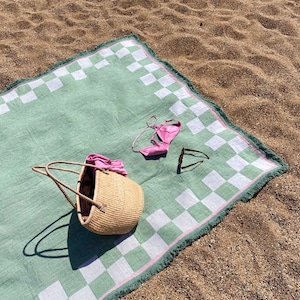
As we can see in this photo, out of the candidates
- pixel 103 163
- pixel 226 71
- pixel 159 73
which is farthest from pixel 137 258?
pixel 226 71

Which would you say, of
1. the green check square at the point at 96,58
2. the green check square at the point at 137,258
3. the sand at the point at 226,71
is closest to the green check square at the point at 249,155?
the sand at the point at 226,71

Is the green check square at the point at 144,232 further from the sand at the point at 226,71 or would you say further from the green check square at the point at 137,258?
the sand at the point at 226,71

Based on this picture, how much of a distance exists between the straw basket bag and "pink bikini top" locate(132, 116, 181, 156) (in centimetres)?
33

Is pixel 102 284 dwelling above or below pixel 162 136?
below

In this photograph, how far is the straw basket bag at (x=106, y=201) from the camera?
1514mm

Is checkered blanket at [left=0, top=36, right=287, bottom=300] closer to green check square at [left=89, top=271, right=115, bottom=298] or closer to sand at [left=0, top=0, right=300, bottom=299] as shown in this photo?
green check square at [left=89, top=271, right=115, bottom=298]

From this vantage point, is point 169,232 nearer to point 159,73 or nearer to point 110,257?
point 110,257

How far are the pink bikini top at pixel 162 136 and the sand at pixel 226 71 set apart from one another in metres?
0.40

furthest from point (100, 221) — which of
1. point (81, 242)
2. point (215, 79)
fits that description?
point (215, 79)

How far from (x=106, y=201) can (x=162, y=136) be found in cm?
66

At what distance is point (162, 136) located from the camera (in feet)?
6.82

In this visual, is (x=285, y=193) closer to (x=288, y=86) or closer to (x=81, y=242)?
(x=288, y=86)

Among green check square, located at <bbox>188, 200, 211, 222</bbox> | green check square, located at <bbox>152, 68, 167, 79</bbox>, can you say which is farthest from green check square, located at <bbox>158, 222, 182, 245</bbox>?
green check square, located at <bbox>152, 68, 167, 79</bbox>

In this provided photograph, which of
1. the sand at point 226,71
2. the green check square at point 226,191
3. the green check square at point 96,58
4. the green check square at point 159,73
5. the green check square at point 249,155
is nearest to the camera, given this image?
the sand at point 226,71
